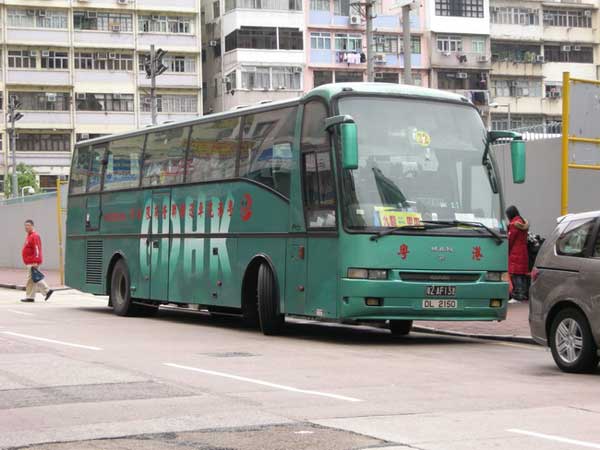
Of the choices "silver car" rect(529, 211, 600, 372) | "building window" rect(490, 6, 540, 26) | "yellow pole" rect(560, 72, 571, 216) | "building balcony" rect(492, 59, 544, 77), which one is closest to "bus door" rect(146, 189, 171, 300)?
"yellow pole" rect(560, 72, 571, 216)

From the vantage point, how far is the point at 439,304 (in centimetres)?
1662

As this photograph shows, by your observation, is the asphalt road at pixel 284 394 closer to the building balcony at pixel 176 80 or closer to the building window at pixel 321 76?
the building window at pixel 321 76

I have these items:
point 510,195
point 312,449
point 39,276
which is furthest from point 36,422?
point 39,276

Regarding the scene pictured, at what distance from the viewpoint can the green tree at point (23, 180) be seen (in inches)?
3189

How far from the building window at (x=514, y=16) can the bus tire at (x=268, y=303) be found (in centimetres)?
7681

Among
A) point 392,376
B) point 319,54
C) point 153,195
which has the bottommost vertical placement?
point 392,376

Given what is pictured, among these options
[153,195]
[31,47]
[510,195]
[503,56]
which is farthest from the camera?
[503,56]

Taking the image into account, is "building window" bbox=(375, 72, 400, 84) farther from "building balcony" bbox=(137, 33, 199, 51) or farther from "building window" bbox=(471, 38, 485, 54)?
"building balcony" bbox=(137, 33, 199, 51)

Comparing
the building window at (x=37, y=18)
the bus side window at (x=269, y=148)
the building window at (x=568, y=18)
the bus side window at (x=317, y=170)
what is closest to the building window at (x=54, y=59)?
the building window at (x=37, y=18)

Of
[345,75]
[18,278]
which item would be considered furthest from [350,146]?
[345,75]

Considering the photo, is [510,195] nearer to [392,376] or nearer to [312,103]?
[312,103]

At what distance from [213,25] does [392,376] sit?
257 feet

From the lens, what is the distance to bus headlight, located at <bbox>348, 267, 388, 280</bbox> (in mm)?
16344

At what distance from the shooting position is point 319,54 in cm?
8694
